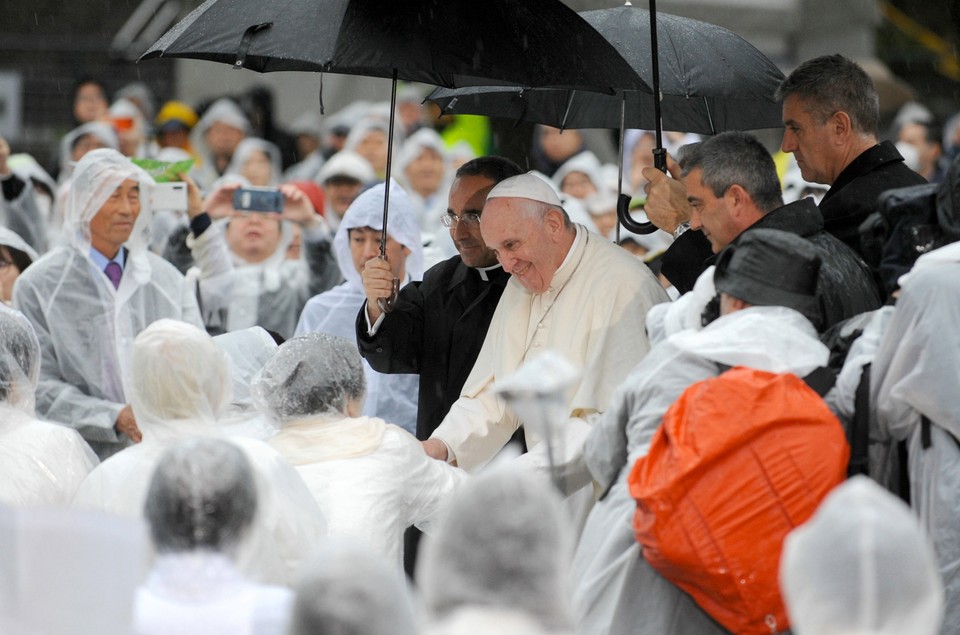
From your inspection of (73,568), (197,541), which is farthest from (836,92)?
(73,568)

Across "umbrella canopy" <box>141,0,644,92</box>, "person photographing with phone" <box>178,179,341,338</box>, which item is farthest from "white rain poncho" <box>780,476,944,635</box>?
"person photographing with phone" <box>178,179,341,338</box>

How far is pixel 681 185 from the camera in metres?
5.69

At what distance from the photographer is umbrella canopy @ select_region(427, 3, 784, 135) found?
6.30 meters

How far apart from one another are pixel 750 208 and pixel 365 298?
86.1 inches

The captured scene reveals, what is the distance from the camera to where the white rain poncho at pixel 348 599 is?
2398mm

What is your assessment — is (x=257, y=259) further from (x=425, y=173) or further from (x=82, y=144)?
(x=425, y=173)

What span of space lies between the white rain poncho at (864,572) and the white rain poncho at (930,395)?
5.50ft

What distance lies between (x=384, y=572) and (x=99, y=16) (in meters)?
15.9

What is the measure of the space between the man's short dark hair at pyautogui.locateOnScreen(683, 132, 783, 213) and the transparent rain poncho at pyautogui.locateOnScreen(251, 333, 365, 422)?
1.41 metres

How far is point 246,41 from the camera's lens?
17.4 ft

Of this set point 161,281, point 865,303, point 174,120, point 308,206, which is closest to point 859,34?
point 174,120

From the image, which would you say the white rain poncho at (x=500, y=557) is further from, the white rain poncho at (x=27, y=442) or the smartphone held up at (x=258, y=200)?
the smartphone held up at (x=258, y=200)

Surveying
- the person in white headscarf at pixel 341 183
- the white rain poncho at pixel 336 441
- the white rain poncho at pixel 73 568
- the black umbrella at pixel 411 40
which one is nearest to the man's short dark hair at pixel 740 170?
the black umbrella at pixel 411 40

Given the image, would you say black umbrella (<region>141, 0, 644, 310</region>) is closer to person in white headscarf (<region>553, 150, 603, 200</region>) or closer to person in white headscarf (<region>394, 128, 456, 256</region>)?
person in white headscarf (<region>553, 150, 603, 200</region>)
